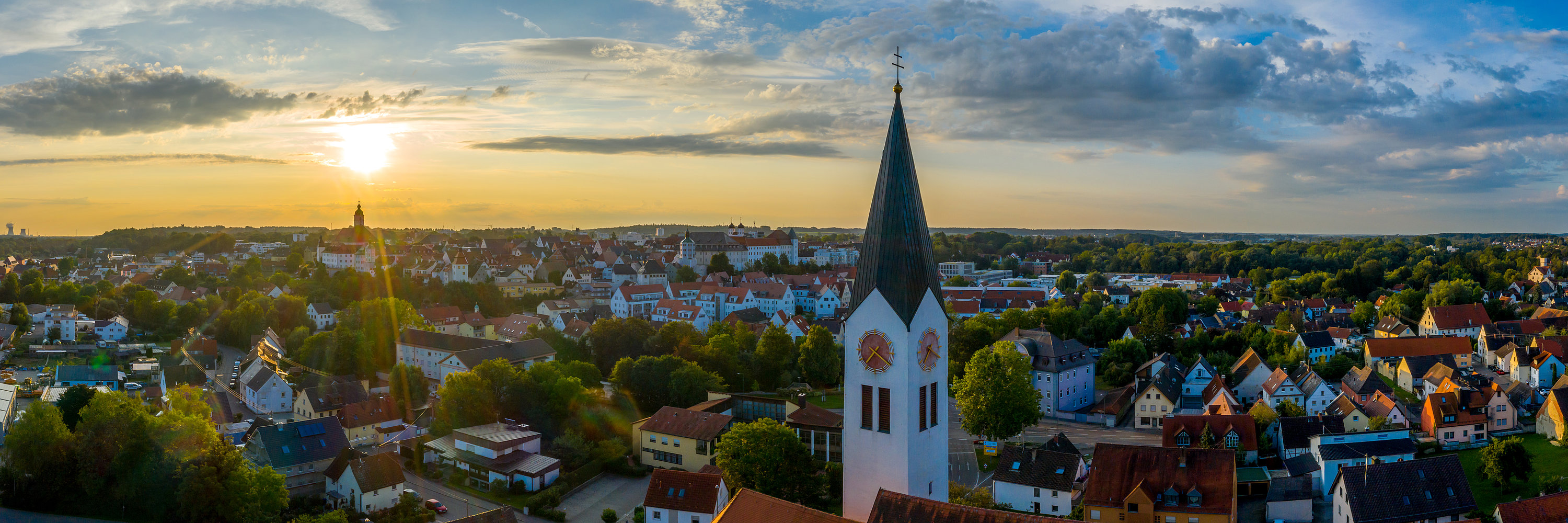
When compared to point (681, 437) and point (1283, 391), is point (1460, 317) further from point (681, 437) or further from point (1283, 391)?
point (681, 437)

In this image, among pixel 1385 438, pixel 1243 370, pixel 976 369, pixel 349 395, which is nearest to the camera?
pixel 1385 438

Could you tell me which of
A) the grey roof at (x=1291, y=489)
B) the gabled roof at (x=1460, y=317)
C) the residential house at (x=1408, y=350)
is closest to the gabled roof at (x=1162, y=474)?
the grey roof at (x=1291, y=489)

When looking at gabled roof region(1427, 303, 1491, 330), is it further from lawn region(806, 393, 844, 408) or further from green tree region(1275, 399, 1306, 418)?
lawn region(806, 393, 844, 408)

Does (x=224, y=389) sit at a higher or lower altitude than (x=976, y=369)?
lower

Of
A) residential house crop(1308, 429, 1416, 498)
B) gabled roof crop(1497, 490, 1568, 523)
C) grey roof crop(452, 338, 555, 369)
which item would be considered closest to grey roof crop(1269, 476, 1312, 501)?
residential house crop(1308, 429, 1416, 498)

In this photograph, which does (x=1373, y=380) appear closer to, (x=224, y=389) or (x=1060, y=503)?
(x=1060, y=503)

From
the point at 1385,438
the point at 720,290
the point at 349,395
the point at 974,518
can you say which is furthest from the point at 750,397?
the point at 720,290

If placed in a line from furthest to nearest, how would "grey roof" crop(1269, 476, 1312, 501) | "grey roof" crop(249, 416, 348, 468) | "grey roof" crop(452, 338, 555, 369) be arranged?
"grey roof" crop(452, 338, 555, 369) < "grey roof" crop(249, 416, 348, 468) < "grey roof" crop(1269, 476, 1312, 501)
